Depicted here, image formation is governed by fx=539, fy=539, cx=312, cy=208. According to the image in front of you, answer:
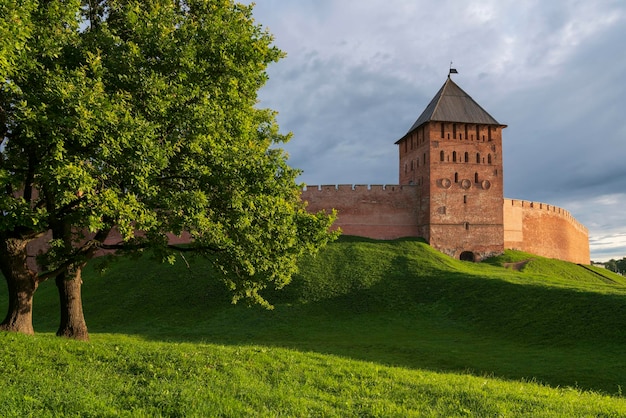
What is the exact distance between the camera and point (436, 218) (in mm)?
41781

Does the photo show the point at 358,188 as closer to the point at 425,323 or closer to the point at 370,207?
the point at 370,207

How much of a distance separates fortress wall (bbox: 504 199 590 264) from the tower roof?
7.27 meters

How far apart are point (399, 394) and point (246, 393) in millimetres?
2356

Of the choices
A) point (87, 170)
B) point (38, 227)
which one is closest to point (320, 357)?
point (87, 170)

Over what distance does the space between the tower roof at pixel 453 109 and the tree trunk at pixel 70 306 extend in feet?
108

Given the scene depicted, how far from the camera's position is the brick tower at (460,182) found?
137ft

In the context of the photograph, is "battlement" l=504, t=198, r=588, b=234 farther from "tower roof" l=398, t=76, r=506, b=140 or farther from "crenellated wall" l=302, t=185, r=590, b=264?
"tower roof" l=398, t=76, r=506, b=140

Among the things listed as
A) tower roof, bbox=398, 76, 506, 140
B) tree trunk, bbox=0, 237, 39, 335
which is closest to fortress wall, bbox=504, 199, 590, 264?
tower roof, bbox=398, 76, 506, 140

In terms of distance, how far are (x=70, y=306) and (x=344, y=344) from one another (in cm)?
1021

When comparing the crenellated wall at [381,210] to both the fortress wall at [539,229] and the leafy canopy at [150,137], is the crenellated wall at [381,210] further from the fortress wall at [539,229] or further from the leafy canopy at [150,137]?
the leafy canopy at [150,137]

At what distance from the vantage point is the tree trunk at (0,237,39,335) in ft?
44.5

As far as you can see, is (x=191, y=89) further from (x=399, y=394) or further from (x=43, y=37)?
(x=399, y=394)

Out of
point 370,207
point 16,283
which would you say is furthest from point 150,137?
point 370,207

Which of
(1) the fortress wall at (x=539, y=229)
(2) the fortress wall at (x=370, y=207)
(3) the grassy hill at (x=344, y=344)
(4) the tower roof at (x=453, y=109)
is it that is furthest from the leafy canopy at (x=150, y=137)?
(1) the fortress wall at (x=539, y=229)
